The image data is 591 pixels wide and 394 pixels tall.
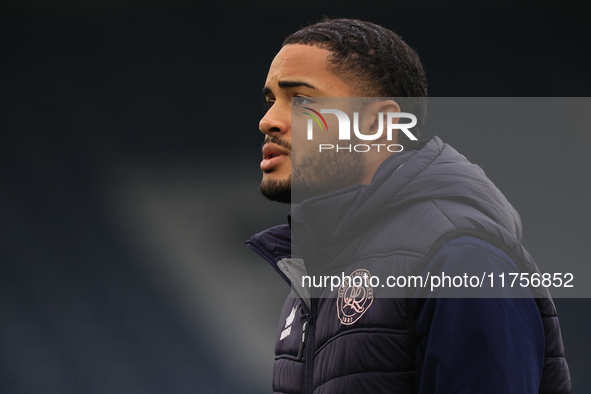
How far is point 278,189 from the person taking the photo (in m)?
0.73

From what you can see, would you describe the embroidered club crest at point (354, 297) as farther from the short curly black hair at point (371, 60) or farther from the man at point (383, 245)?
the short curly black hair at point (371, 60)

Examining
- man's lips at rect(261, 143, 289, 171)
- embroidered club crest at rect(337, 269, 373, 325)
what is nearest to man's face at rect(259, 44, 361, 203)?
man's lips at rect(261, 143, 289, 171)

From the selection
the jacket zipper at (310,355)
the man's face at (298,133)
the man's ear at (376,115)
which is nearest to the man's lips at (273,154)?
the man's face at (298,133)

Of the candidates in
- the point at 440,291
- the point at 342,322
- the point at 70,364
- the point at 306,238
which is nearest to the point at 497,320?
the point at 440,291

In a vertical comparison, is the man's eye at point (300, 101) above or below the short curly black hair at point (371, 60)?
below

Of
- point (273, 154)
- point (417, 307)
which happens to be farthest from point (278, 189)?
point (417, 307)

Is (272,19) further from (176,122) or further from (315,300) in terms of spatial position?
(315,300)

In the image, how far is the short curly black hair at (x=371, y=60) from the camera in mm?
726

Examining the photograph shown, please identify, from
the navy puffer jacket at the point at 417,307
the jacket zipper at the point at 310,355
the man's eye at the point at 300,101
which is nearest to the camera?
the navy puffer jacket at the point at 417,307

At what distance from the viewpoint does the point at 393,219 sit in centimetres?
60

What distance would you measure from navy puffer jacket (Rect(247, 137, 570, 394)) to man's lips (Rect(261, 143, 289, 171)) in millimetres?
88

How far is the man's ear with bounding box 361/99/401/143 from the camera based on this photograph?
0.73 meters

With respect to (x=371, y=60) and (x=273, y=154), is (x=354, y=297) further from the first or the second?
(x=371, y=60)

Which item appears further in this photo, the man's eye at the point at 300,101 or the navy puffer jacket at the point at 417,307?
the man's eye at the point at 300,101
